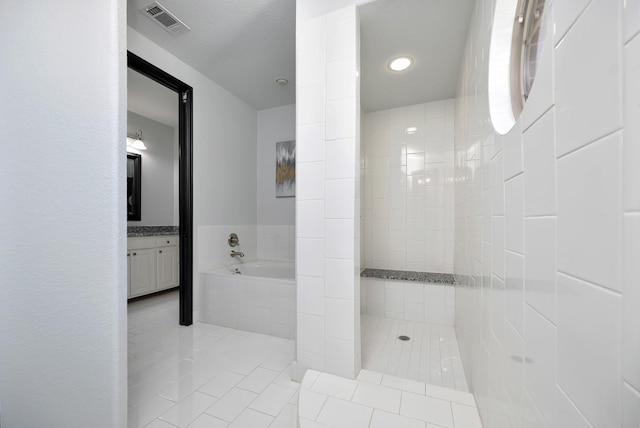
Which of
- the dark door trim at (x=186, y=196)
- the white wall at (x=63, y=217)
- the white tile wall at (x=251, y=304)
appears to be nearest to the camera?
the white wall at (x=63, y=217)

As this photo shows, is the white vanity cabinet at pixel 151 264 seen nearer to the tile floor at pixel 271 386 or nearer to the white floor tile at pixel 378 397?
the tile floor at pixel 271 386

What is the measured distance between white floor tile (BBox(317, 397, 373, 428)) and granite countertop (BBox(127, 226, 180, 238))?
2759mm

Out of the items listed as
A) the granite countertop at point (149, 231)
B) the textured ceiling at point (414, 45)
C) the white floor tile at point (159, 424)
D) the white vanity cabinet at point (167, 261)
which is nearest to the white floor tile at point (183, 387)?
the white floor tile at point (159, 424)

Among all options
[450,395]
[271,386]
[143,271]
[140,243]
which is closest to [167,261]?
[143,271]

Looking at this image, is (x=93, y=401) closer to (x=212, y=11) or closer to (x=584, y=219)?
(x=584, y=219)

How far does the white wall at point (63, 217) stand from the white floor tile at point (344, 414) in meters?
0.87

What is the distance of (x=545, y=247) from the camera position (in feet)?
1.84

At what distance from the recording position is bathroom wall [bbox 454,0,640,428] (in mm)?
331

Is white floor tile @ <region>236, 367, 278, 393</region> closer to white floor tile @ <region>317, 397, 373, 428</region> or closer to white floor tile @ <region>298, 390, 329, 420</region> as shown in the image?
white floor tile @ <region>298, 390, 329, 420</region>

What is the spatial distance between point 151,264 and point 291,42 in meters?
3.15

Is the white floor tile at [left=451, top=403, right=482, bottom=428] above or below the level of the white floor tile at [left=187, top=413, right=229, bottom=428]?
above

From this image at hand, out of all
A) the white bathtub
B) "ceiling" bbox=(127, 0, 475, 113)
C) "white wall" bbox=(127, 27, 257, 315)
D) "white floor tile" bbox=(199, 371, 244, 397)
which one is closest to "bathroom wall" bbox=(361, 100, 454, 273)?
"ceiling" bbox=(127, 0, 475, 113)

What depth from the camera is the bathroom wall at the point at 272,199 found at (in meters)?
3.32

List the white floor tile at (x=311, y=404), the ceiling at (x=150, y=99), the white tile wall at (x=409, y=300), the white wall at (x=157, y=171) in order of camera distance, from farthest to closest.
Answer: the white wall at (x=157, y=171) < the ceiling at (x=150, y=99) < the white tile wall at (x=409, y=300) < the white floor tile at (x=311, y=404)
